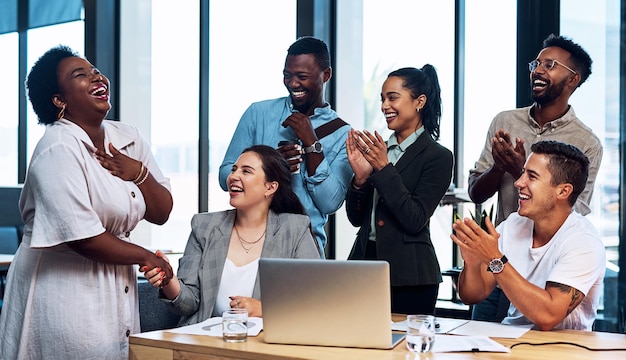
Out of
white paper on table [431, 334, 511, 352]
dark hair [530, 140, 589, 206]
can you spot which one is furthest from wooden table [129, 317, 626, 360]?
dark hair [530, 140, 589, 206]

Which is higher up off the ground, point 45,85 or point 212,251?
point 45,85

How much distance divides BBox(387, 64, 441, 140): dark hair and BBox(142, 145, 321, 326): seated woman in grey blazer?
1.84 feet

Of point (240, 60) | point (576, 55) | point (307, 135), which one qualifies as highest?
point (240, 60)

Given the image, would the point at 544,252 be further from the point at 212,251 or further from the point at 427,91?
the point at 212,251

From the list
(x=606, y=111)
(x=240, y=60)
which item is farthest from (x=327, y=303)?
(x=240, y=60)

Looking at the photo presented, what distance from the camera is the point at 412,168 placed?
290 cm

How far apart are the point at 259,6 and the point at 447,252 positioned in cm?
216

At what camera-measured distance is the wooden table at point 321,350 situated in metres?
1.94

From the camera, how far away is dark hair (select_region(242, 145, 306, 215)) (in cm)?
294

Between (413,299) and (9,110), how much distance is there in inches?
239

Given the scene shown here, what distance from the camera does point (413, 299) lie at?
9.26 feet

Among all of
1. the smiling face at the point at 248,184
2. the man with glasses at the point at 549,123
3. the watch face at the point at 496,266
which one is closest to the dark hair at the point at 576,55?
the man with glasses at the point at 549,123

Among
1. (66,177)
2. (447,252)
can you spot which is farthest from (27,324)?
(447,252)

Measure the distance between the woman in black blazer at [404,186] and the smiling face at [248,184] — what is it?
33 centimetres
